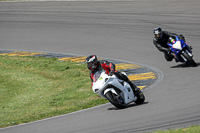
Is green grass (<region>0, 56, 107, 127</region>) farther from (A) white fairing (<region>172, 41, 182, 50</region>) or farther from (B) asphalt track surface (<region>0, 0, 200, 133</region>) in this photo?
(A) white fairing (<region>172, 41, 182, 50</region>)

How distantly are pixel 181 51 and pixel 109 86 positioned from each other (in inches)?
251

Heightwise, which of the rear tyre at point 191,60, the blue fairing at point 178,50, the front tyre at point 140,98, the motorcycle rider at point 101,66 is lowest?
the front tyre at point 140,98

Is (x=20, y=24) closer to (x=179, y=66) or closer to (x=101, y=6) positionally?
(x=101, y=6)

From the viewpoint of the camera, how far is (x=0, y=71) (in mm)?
20375

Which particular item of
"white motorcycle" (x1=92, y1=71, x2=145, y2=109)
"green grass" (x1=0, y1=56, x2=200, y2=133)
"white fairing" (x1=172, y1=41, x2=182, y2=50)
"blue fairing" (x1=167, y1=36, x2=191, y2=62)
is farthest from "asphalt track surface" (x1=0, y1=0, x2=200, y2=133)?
"green grass" (x1=0, y1=56, x2=200, y2=133)

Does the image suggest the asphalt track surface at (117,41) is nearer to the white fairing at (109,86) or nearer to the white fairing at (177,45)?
the white fairing at (109,86)

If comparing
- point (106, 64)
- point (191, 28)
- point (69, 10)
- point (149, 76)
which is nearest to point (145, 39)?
point (191, 28)

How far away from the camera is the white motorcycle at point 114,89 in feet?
38.4

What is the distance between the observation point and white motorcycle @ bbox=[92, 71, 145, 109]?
11695 millimetres

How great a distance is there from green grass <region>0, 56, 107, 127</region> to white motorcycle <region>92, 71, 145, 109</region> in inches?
57.9

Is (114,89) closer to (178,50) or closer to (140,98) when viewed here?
(140,98)

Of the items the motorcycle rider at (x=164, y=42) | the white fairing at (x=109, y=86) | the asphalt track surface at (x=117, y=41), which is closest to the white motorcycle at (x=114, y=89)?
the white fairing at (x=109, y=86)

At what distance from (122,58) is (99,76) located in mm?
8238

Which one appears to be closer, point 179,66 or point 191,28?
point 179,66
